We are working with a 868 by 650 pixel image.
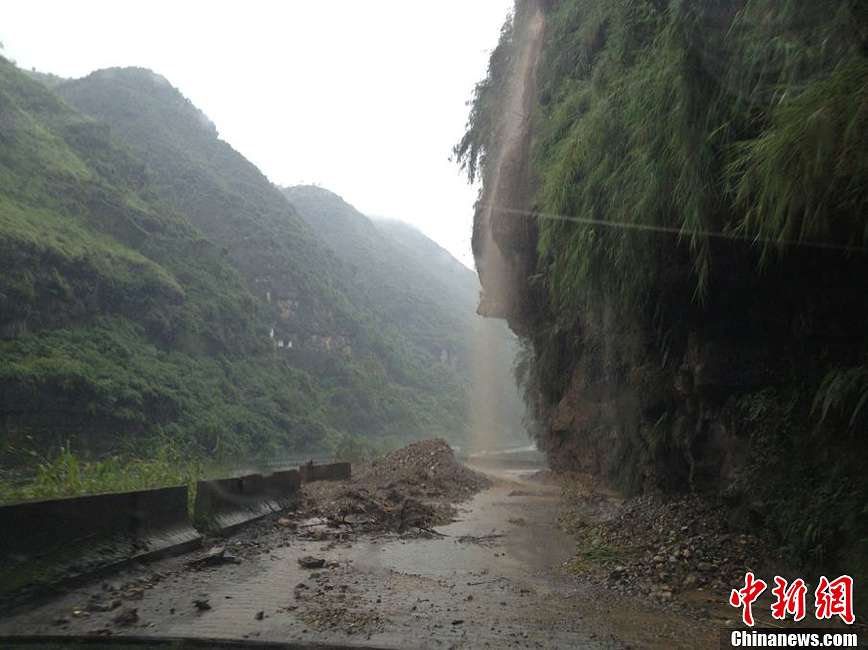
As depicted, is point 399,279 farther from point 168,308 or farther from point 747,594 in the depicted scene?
point 747,594

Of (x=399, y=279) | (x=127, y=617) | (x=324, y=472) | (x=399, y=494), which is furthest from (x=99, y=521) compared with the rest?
(x=399, y=279)

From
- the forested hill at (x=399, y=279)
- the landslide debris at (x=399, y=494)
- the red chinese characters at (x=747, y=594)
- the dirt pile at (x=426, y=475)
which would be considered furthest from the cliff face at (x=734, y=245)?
the forested hill at (x=399, y=279)

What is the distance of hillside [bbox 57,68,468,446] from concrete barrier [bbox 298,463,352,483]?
3552 centimetres

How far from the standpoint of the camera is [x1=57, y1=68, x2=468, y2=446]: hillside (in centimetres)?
6344

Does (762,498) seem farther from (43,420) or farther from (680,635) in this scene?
→ (43,420)

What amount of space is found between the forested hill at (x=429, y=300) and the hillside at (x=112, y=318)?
77.4 ft

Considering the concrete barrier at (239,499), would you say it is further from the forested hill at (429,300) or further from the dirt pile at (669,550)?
the forested hill at (429,300)

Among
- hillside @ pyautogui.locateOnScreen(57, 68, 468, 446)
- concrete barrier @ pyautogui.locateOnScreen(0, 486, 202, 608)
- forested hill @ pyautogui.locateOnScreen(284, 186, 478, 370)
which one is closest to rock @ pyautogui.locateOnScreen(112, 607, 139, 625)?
concrete barrier @ pyautogui.locateOnScreen(0, 486, 202, 608)

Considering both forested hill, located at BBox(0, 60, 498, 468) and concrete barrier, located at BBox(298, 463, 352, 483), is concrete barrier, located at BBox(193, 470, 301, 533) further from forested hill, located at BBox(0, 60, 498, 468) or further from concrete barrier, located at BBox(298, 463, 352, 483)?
concrete barrier, located at BBox(298, 463, 352, 483)

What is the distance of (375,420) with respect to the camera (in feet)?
205

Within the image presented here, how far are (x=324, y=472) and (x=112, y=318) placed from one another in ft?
76.8

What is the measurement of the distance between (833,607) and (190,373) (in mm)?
38916

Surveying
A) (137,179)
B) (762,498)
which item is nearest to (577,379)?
(762,498)

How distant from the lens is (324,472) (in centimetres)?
1697
